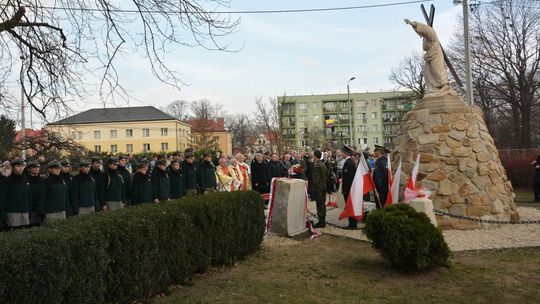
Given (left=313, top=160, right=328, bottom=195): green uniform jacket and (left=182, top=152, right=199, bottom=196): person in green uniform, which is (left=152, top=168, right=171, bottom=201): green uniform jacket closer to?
(left=182, top=152, right=199, bottom=196): person in green uniform

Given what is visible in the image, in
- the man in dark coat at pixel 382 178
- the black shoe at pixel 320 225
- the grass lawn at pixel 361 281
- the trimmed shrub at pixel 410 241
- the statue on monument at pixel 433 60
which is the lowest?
the grass lawn at pixel 361 281

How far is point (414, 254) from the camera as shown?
21.7 ft

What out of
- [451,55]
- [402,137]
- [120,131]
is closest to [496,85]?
[451,55]

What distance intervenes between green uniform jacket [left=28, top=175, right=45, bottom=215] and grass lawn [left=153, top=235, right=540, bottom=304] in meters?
3.60

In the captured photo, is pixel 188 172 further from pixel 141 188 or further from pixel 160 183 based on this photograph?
pixel 141 188

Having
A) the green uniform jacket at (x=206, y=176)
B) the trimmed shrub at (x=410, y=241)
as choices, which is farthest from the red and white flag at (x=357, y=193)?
the green uniform jacket at (x=206, y=176)

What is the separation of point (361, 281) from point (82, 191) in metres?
5.69

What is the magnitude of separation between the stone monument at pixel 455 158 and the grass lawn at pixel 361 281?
2.36 meters

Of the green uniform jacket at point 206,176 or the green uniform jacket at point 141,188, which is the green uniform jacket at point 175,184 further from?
the green uniform jacket at point 206,176

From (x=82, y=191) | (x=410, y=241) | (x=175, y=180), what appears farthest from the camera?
(x=175, y=180)

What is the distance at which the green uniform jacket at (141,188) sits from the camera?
374 inches

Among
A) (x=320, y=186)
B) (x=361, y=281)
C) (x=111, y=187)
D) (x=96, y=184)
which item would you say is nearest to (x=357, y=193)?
(x=320, y=186)

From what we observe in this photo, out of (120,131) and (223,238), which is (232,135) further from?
(223,238)

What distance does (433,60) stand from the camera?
12.0 meters
